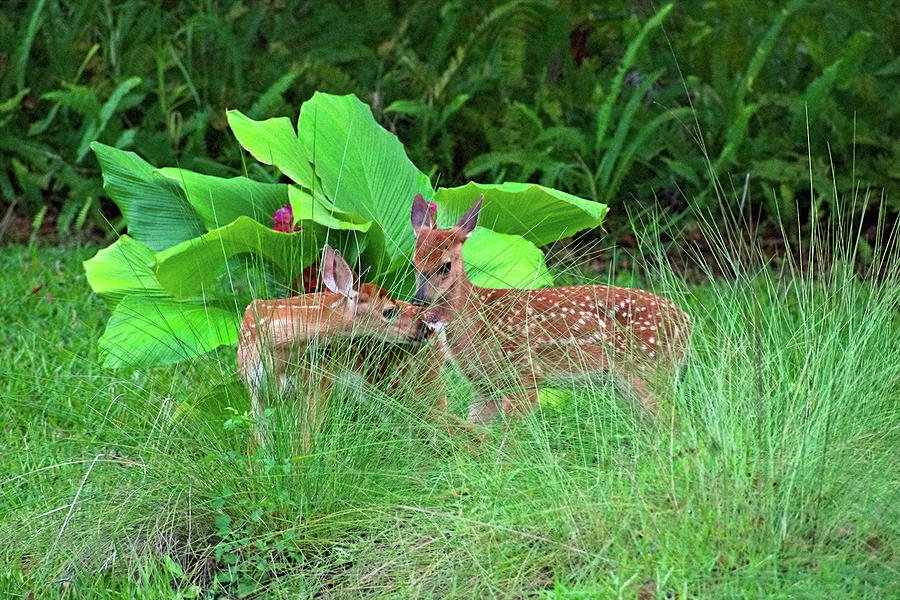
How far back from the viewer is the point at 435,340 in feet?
13.0

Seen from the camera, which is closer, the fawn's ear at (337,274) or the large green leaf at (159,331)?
the fawn's ear at (337,274)

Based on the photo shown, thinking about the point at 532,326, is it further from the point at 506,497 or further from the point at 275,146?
the point at 275,146

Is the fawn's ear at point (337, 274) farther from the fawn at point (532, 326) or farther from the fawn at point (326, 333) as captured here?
the fawn at point (532, 326)

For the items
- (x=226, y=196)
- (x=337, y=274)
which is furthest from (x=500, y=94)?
(x=337, y=274)

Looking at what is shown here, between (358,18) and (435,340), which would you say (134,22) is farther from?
(435,340)

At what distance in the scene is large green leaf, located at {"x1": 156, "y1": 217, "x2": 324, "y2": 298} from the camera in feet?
13.6

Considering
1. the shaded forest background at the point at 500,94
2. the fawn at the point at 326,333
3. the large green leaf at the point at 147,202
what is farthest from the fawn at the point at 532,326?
the shaded forest background at the point at 500,94

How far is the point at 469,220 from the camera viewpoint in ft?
13.6

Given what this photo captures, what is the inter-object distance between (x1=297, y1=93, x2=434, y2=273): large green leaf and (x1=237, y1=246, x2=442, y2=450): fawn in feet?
2.71

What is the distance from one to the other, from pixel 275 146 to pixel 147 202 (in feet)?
2.04

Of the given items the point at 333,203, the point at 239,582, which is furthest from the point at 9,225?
the point at 239,582

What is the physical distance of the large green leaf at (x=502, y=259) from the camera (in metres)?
4.64

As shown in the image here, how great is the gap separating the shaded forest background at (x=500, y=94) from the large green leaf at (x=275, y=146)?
8.13 feet

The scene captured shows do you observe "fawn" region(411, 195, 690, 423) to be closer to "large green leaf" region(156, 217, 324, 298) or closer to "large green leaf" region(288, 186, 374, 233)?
"large green leaf" region(288, 186, 374, 233)
